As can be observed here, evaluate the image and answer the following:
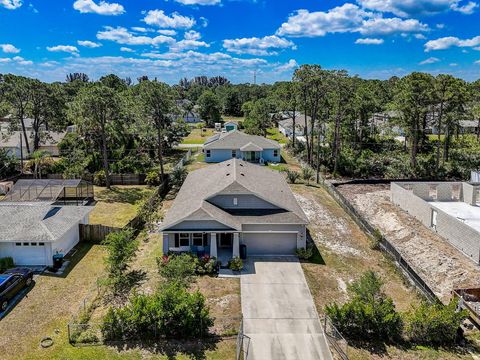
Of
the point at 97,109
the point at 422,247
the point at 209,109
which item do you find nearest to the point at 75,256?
the point at 97,109

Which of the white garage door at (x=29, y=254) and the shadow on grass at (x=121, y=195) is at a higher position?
the shadow on grass at (x=121, y=195)

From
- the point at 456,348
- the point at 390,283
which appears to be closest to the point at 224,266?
the point at 390,283

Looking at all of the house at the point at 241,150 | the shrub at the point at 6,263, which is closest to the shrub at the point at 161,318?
the shrub at the point at 6,263

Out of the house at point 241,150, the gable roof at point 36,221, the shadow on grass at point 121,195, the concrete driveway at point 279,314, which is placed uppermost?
the house at point 241,150

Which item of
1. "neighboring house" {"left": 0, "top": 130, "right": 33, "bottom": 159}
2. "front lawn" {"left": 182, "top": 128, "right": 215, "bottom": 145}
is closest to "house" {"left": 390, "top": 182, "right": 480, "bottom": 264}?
"front lawn" {"left": 182, "top": 128, "right": 215, "bottom": 145}

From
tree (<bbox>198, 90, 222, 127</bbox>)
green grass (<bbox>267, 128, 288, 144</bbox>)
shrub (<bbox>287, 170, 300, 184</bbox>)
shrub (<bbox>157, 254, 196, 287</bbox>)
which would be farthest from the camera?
tree (<bbox>198, 90, 222, 127</bbox>)

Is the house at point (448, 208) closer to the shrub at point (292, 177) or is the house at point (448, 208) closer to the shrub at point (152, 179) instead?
the shrub at point (292, 177)

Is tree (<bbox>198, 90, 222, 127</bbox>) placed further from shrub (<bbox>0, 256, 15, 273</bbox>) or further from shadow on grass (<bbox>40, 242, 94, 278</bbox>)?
shrub (<bbox>0, 256, 15, 273</bbox>)
